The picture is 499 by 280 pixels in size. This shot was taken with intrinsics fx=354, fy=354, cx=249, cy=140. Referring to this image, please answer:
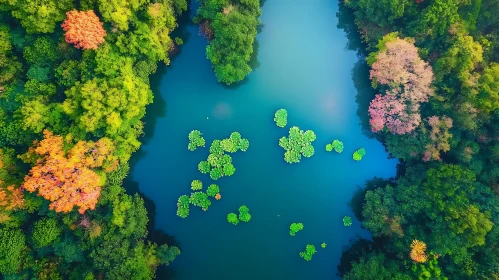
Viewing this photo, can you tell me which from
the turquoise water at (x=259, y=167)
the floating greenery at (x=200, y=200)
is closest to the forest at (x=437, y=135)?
the turquoise water at (x=259, y=167)

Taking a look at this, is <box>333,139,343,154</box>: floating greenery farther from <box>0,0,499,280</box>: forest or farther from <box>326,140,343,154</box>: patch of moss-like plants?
<box>0,0,499,280</box>: forest

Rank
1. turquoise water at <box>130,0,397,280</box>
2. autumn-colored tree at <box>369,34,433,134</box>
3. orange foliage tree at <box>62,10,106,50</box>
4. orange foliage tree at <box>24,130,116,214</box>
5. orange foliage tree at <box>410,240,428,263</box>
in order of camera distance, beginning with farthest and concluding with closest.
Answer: turquoise water at <box>130,0,397,280</box> → autumn-colored tree at <box>369,34,433,134</box> → orange foliage tree at <box>410,240,428,263</box> → orange foliage tree at <box>62,10,106,50</box> → orange foliage tree at <box>24,130,116,214</box>

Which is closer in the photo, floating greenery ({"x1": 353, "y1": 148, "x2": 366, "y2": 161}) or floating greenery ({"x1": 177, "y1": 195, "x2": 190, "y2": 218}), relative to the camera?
floating greenery ({"x1": 177, "y1": 195, "x2": 190, "y2": 218})

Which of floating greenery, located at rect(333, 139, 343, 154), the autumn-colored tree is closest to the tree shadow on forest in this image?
floating greenery, located at rect(333, 139, 343, 154)

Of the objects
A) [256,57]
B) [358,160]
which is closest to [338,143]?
[358,160]

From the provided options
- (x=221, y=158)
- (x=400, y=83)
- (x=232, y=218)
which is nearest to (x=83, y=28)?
(x=221, y=158)

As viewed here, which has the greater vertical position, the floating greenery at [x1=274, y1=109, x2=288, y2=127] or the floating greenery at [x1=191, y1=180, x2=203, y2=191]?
the floating greenery at [x1=274, y1=109, x2=288, y2=127]

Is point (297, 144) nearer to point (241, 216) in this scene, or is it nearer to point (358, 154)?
point (358, 154)
